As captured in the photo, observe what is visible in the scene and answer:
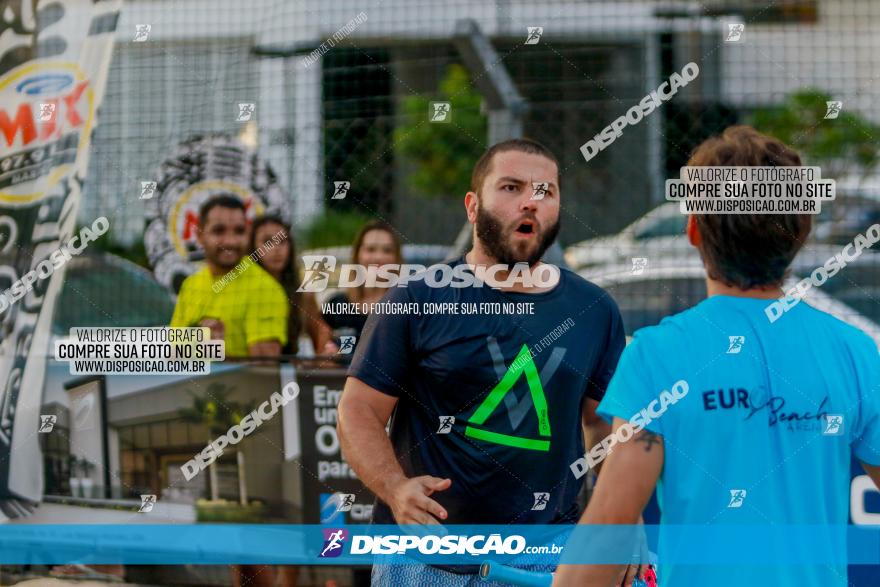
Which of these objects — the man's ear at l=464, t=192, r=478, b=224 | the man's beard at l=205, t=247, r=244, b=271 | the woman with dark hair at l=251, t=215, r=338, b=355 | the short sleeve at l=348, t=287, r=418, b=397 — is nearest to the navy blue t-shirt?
the short sleeve at l=348, t=287, r=418, b=397

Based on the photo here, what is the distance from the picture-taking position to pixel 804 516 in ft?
6.48

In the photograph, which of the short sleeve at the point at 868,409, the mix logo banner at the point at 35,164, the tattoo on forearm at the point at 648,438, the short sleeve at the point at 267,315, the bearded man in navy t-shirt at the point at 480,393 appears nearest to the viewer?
the tattoo on forearm at the point at 648,438

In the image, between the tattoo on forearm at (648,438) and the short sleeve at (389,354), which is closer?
the tattoo on forearm at (648,438)

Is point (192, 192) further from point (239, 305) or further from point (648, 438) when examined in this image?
point (648, 438)

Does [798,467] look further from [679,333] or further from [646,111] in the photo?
[646,111]

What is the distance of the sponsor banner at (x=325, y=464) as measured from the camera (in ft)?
12.8

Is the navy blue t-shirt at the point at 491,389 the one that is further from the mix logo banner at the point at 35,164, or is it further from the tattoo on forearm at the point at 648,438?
the mix logo banner at the point at 35,164

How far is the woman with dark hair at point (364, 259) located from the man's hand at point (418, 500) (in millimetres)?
878

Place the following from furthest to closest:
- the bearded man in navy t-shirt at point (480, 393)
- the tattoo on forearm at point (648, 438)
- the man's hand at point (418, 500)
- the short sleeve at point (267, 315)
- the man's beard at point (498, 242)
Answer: the short sleeve at point (267, 315)
the man's beard at point (498, 242)
the bearded man in navy t-shirt at point (480, 393)
the man's hand at point (418, 500)
the tattoo on forearm at point (648, 438)

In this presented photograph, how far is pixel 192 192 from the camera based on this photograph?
4.07 meters

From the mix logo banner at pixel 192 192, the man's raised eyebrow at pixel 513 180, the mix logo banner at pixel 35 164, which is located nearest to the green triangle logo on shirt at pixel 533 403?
the man's raised eyebrow at pixel 513 180

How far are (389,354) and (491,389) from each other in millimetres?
299

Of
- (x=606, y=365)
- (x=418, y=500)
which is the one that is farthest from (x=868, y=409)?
(x=418, y=500)

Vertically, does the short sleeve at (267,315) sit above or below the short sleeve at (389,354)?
above
